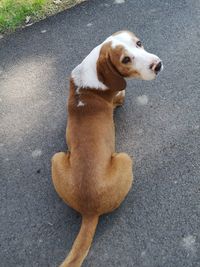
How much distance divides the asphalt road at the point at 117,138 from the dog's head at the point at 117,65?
2.10 ft

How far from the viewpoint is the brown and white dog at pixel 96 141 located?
330 cm

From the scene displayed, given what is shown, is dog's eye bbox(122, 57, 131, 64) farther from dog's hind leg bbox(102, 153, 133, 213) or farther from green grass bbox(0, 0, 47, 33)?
green grass bbox(0, 0, 47, 33)

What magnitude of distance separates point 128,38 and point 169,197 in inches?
51.8

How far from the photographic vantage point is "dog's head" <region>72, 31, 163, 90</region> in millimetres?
3506

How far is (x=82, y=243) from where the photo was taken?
3271 millimetres

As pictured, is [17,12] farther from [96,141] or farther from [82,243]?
[82,243]

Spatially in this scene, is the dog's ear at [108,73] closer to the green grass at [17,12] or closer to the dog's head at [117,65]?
the dog's head at [117,65]

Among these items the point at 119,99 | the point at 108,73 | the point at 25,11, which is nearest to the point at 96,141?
the point at 108,73

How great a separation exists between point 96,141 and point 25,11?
266cm

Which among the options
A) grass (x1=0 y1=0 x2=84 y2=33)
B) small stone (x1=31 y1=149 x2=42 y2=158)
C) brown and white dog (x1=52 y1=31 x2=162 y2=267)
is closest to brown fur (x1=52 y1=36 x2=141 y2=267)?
brown and white dog (x1=52 y1=31 x2=162 y2=267)

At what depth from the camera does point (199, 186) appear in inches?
145

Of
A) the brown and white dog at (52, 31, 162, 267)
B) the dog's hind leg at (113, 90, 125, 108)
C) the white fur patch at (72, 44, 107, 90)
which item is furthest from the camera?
the dog's hind leg at (113, 90, 125, 108)

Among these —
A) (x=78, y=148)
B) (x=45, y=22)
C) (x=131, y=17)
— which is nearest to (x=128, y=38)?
(x=78, y=148)

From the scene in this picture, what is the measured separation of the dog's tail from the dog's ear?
1088 mm
